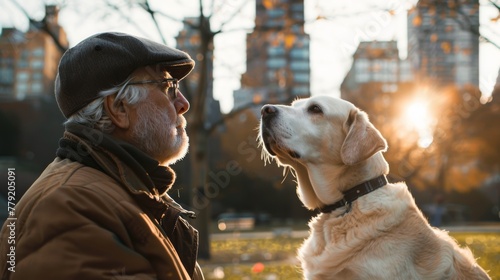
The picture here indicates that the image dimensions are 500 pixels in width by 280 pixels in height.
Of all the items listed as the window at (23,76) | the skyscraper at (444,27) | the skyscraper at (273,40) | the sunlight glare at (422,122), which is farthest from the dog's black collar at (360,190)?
the window at (23,76)

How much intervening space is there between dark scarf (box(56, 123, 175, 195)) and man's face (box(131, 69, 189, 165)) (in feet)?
0.54

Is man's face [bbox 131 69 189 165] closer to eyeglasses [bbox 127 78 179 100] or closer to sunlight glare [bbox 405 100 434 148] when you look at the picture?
eyeglasses [bbox 127 78 179 100]

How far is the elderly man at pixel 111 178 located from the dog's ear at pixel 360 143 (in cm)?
138

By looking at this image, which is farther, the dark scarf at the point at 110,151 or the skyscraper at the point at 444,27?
the skyscraper at the point at 444,27

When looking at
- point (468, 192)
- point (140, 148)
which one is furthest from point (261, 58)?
point (468, 192)

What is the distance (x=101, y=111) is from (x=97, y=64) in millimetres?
225

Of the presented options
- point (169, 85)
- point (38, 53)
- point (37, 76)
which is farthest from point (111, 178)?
point (37, 76)

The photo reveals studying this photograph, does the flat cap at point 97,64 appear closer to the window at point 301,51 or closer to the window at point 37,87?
the window at point 301,51

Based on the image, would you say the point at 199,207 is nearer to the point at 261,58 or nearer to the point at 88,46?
the point at 261,58

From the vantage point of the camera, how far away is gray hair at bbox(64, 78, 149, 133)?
2.90m

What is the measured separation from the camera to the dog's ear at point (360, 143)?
4.17 metres

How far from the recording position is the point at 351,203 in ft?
13.8

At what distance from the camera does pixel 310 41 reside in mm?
13680

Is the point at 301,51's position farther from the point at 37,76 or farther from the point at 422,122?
the point at 37,76
